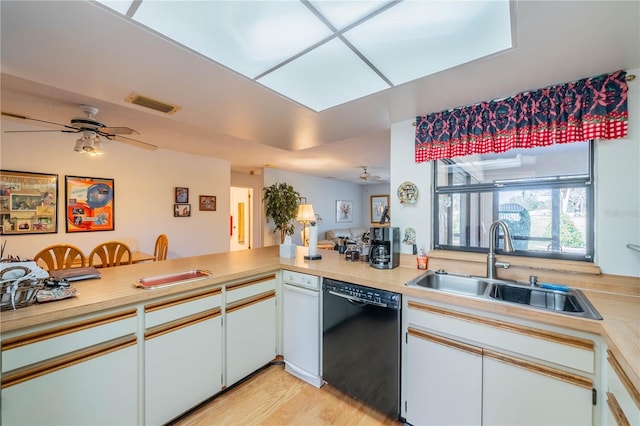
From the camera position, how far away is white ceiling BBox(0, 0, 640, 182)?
107cm

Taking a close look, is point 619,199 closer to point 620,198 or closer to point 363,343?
point 620,198

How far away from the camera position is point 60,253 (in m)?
2.59

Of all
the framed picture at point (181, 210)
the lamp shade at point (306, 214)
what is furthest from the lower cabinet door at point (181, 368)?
the framed picture at point (181, 210)

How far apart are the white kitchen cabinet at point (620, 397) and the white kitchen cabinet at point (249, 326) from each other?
1964mm

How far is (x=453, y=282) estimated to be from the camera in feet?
6.16

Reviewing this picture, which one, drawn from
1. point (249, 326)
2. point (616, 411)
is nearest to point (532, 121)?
point (616, 411)

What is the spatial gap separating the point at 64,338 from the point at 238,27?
1.71 metres

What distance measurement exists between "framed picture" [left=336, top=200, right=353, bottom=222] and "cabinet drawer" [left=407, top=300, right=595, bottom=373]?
22.4ft

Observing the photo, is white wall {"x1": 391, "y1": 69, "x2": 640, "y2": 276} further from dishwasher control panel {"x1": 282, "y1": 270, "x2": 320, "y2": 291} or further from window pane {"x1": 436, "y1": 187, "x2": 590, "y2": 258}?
dishwasher control panel {"x1": 282, "y1": 270, "x2": 320, "y2": 291}

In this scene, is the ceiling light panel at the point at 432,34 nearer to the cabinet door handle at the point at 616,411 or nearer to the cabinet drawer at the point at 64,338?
the cabinet door handle at the point at 616,411

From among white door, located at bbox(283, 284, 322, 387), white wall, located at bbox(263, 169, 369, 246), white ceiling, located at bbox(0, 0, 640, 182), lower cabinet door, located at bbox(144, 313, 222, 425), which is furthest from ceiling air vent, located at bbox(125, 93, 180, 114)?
white wall, located at bbox(263, 169, 369, 246)

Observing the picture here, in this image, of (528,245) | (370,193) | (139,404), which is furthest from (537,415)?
(370,193)

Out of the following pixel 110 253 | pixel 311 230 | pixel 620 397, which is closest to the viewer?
pixel 620 397

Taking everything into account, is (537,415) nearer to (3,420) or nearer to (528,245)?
(528,245)
